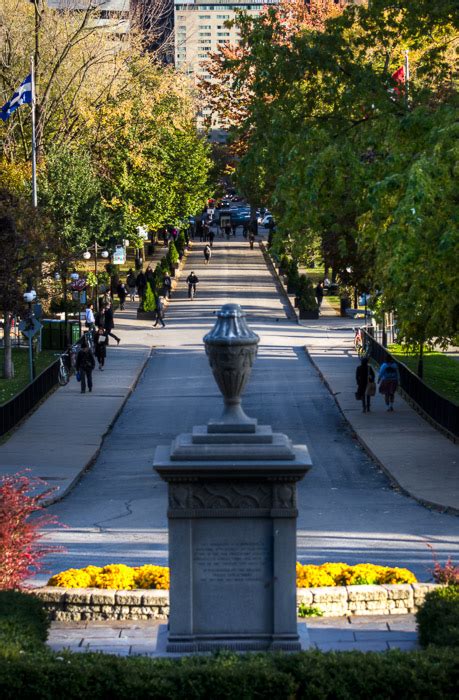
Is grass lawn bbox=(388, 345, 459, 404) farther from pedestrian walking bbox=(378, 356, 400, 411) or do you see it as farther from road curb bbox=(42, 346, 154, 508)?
road curb bbox=(42, 346, 154, 508)

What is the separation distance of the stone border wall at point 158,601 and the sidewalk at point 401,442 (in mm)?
7937

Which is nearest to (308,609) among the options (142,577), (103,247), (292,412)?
(142,577)

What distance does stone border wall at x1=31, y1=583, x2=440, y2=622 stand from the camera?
14766 millimetres

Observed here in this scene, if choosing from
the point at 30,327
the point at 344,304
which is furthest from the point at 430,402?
the point at 344,304

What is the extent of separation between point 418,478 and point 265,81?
446 inches

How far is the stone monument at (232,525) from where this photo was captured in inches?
488

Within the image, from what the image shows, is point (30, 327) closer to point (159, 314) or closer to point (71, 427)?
point (71, 427)

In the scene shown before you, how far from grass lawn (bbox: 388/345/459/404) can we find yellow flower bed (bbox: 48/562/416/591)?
2071 centimetres

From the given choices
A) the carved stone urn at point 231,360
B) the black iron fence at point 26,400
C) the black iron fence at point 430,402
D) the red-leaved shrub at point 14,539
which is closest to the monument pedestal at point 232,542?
the carved stone urn at point 231,360

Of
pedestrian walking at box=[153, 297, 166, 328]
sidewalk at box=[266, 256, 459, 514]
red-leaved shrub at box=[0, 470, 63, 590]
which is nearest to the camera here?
red-leaved shrub at box=[0, 470, 63, 590]

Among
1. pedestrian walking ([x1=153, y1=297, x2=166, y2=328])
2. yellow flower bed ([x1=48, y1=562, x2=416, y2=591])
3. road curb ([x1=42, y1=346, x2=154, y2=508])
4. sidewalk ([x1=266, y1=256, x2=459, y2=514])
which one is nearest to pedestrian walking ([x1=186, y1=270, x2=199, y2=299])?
pedestrian walking ([x1=153, y1=297, x2=166, y2=328])

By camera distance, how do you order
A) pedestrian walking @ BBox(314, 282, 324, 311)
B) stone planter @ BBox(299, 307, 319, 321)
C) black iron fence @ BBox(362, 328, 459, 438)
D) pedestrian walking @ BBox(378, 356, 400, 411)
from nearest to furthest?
1. black iron fence @ BBox(362, 328, 459, 438)
2. pedestrian walking @ BBox(378, 356, 400, 411)
3. stone planter @ BBox(299, 307, 319, 321)
4. pedestrian walking @ BBox(314, 282, 324, 311)

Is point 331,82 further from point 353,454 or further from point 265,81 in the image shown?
point 353,454

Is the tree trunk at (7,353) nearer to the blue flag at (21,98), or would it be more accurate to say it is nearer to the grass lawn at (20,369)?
the grass lawn at (20,369)
